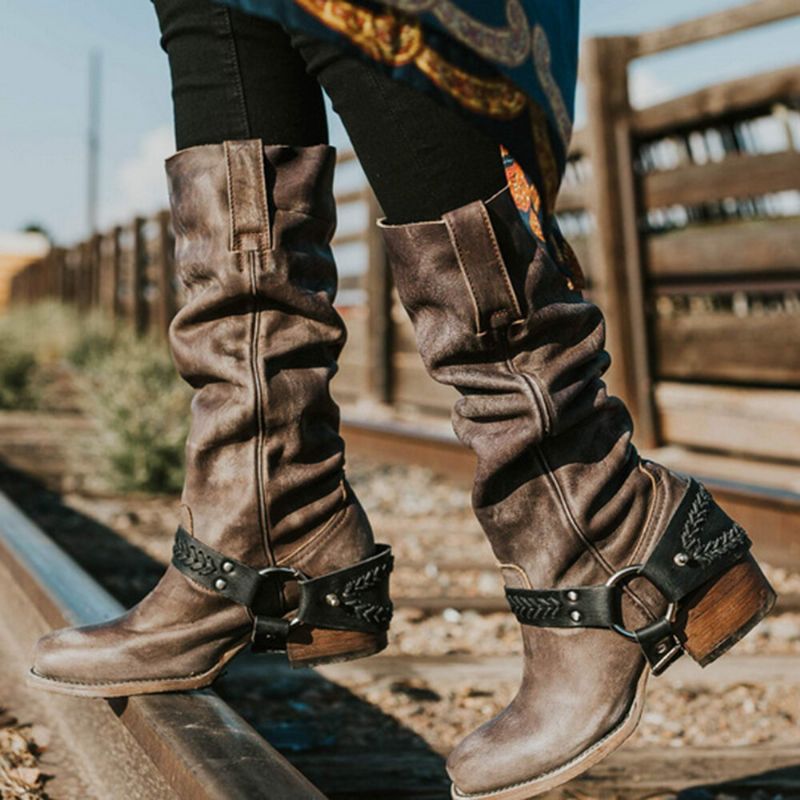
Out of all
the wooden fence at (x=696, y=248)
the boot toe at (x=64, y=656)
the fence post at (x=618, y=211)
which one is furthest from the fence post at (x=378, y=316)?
the boot toe at (x=64, y=656)

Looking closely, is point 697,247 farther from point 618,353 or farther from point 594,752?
point 594,752

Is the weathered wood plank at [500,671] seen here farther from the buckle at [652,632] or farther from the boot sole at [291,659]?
the buckle at [652,632]

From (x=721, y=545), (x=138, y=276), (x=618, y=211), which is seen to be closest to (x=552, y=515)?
(x=721, y=545)

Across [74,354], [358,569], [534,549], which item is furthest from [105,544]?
[74,354]

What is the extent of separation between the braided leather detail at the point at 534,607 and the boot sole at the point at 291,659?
0.27m

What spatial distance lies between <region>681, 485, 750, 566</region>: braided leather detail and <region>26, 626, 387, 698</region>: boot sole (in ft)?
1.47

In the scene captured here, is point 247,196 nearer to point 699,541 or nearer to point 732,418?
point 699,541

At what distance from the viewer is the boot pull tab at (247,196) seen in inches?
59.1

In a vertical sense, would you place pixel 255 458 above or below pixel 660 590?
above

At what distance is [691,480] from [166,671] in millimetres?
713

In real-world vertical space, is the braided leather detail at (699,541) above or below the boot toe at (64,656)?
above

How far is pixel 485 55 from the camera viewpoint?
122 cm

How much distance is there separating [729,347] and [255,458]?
3.62m

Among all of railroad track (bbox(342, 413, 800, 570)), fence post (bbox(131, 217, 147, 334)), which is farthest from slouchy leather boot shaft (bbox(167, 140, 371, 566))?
fence post (bbox(131, 217, 147, 334))
